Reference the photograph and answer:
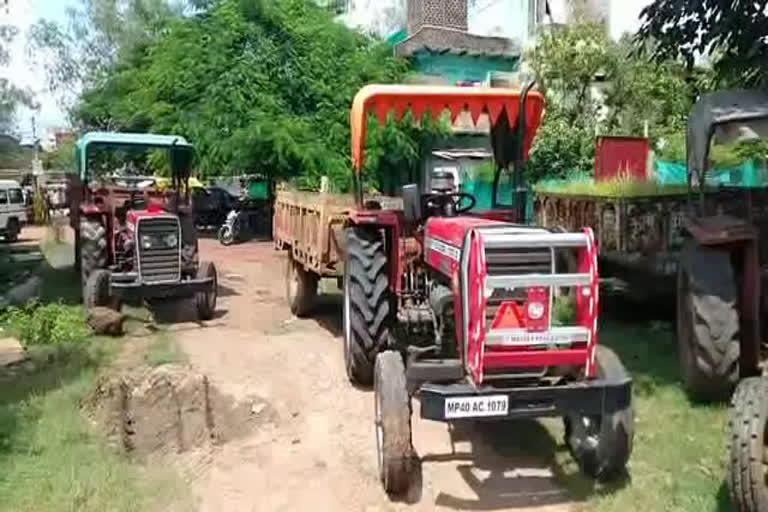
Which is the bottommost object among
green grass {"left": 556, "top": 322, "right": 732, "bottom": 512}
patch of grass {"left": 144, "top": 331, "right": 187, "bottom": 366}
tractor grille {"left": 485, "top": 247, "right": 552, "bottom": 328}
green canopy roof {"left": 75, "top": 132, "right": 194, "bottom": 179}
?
green grass {"left": 556, "top": 322, "right": 732, "bottom": 512}

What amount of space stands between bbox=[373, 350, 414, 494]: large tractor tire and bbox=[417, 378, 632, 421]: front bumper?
31 centimetres

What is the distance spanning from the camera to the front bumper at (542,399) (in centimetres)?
430

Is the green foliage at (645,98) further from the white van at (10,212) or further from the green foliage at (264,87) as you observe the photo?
the white van at (10,212)

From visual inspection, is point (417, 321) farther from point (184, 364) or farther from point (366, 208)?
point (184, 364)

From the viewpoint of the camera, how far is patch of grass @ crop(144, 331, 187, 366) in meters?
7.58

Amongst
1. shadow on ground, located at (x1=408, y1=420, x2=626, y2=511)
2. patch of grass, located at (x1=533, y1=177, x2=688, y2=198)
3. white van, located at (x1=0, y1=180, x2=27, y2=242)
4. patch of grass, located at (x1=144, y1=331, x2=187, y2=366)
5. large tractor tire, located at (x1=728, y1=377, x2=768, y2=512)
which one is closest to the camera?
large tractor tire, located at (x1=728, y1=377, x2=768, y2=512)

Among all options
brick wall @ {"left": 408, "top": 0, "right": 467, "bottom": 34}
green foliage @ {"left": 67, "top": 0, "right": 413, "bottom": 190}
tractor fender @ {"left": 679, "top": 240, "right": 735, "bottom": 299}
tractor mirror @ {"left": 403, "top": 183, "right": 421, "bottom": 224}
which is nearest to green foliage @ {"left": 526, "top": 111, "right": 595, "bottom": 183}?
green foliage @ {"left": 67, "top": 0, "right": 413, "bottom": 190}

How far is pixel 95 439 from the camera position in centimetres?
573

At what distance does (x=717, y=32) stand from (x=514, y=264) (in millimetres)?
4175

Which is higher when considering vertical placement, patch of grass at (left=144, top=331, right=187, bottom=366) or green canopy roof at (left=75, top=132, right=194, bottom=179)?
green canopy roof at (left=75, top=132, right=194, bottom=179)

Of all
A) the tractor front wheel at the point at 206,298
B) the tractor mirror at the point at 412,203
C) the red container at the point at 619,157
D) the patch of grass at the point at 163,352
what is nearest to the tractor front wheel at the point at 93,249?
the tractor front wheel at the point at 206,298

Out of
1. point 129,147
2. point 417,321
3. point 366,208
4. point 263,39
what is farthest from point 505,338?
point 263,39

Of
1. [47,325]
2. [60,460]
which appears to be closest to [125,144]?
[47,325]

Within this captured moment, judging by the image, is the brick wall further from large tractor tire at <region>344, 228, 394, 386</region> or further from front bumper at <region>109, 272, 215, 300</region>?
large tractor tire at <region>344, 228, 394, 386</region>
